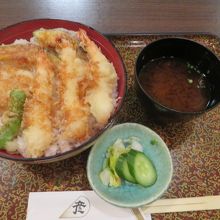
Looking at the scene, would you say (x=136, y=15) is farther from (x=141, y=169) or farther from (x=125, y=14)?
(x=141, y=169)

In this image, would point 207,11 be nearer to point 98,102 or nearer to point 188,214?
point 98,102

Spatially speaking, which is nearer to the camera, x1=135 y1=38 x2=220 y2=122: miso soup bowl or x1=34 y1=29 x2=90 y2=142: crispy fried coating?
x1=34 y1=29 x2=90 y2=142: crispy fried coating

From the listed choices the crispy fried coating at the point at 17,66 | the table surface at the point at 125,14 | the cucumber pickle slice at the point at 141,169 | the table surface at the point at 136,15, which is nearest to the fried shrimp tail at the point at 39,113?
the crispy fried coating at the point at 17,66

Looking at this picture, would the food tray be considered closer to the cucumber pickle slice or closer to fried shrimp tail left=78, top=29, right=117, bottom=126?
the cucumber pickle slice

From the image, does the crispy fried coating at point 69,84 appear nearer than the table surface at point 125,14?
Yes

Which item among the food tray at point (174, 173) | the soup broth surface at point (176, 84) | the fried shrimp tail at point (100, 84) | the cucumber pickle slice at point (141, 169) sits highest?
the fried shrimp tail at point (100, 84)

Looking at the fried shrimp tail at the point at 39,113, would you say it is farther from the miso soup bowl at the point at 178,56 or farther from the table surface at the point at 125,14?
the table surface at the point at 125,14

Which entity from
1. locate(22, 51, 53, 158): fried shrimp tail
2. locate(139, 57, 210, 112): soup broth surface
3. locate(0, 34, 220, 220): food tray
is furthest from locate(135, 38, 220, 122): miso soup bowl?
locate(22, 51, 53, 158): fried shrimp tail
